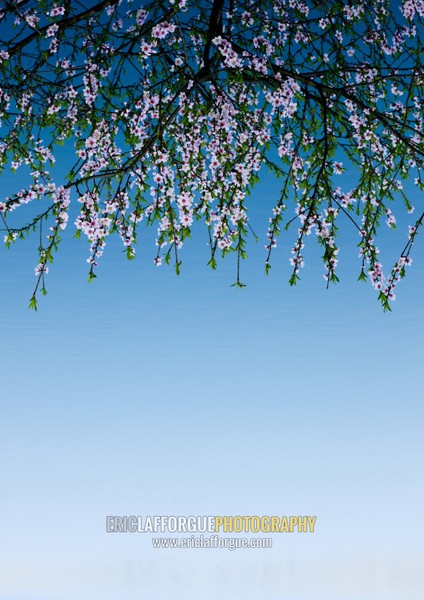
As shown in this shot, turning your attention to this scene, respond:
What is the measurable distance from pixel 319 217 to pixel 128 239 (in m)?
1.87

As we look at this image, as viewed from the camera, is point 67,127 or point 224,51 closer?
point 224,51

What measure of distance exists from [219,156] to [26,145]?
2.45m

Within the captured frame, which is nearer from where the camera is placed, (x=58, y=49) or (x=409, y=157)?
(x=58, y=49)

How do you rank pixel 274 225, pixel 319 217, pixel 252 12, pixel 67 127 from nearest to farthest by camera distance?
pixel 319 217, pixel 274 225, pixel 252 12, pixel 67 127

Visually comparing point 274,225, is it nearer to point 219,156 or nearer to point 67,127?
point 219,156

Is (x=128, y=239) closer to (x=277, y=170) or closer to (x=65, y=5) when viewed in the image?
(x=277, y=170)

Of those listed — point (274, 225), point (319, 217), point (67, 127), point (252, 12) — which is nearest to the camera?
point (319, 217)

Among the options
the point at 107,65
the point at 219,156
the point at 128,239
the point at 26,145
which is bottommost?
the point at 128,239

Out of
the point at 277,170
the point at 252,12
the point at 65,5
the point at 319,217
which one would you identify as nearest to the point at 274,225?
the point at 319,217

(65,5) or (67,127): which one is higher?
(65,5)

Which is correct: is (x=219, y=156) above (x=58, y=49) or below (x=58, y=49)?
below

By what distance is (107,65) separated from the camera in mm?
8148

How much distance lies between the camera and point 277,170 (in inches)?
322

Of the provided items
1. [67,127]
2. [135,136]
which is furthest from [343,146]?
[67,127]
